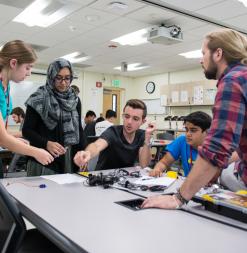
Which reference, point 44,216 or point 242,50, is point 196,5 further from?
point 44,216

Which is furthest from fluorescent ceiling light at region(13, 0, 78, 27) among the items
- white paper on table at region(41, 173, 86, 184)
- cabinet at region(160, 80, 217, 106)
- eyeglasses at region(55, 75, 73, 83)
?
cabinet at region(160, 80, 217, 106)

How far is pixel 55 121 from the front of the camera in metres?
2.08

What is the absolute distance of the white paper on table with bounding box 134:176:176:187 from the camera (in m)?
1.66

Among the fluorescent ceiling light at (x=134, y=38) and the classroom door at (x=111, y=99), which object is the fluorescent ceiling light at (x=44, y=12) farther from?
the classroom door at (x=111, y=99)

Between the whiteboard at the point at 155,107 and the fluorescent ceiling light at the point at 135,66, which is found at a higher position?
the fluorescent ceiling light at the point at 135,66

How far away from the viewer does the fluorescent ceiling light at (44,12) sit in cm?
402

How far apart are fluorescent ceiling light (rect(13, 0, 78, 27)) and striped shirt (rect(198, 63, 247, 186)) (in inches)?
132

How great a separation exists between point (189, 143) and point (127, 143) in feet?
1.48

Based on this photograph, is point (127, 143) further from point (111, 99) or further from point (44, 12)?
point (111, 99)

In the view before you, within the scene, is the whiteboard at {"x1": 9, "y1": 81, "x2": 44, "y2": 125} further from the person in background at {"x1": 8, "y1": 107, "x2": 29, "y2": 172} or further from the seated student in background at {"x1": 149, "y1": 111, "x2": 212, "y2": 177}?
the seated student in background at {"x1": 149, "y1": 111, "x2": 212, "y2": 177}

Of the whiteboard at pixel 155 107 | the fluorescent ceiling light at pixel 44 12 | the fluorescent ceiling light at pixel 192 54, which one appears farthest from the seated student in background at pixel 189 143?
the whiteboard at pixel 155 107


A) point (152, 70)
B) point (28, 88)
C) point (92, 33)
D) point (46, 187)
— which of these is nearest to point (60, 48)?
point (92, 33)

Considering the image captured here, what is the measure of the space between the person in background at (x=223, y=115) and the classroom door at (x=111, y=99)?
8.34 m

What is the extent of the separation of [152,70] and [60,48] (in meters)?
3.09
